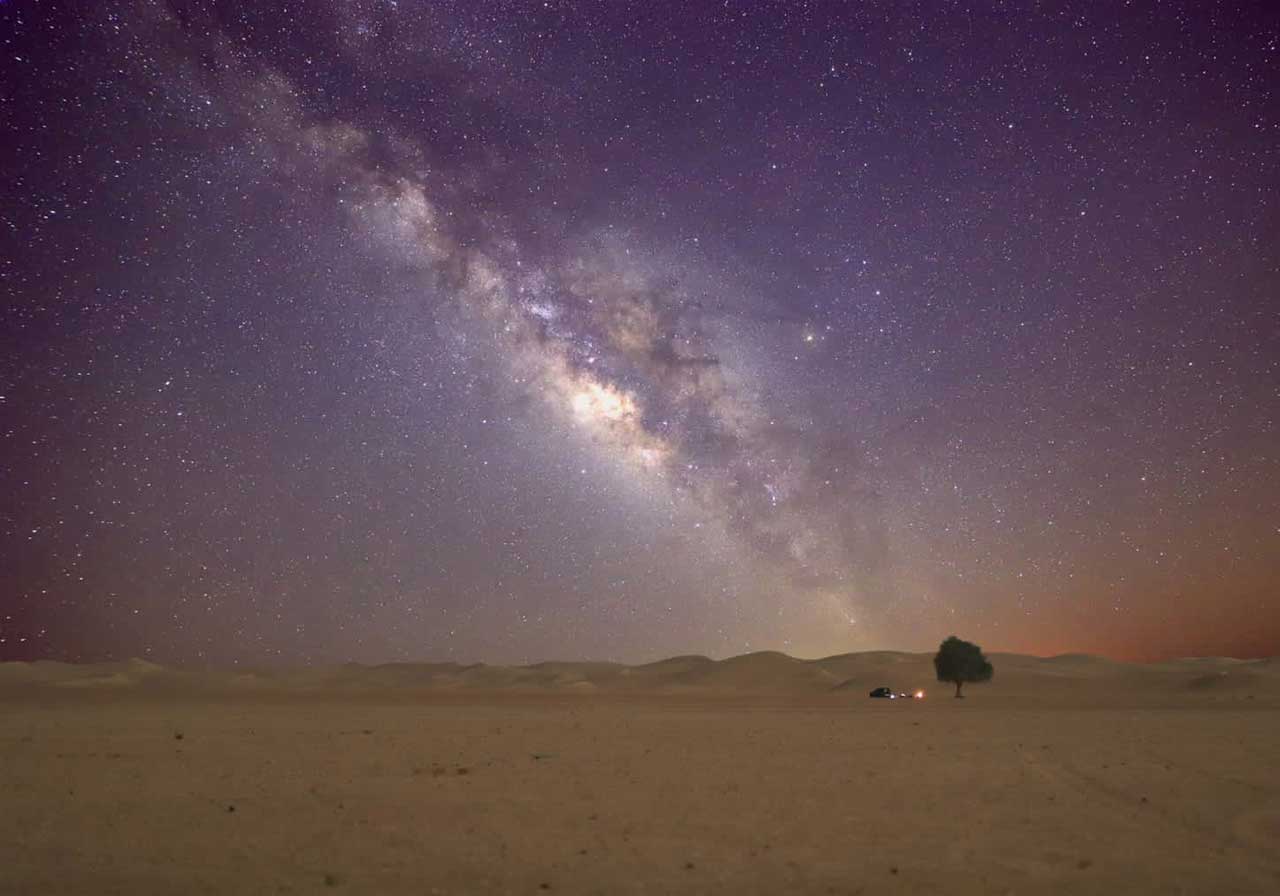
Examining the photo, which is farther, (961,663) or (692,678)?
(692,678)

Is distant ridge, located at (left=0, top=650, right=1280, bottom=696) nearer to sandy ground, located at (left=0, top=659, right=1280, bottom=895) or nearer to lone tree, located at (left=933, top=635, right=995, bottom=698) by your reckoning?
lone tree, located at (left=933, top=635, right=995, bottom=698)

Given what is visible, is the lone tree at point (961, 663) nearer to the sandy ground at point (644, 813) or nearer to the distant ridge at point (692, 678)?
the distant ridge at point (692, 678)

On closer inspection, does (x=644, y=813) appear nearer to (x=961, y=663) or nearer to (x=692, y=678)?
(x=961, y=663)

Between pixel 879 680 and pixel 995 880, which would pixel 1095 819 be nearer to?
pixel 995 880

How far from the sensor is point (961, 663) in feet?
241

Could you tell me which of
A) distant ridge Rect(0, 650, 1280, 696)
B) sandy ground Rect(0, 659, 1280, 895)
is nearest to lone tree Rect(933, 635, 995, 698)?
distant ridge Rect(0, 650, 1280, 696)

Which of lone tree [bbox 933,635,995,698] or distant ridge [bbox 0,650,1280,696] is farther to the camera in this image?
distant ridge [bbox 0,650,1280,696]

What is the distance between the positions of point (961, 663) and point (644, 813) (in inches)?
2565

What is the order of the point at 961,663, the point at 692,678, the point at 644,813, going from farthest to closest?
the point at 692,678
the point at 961,663
the point at 644,813

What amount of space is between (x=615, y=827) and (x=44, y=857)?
763 centimetres

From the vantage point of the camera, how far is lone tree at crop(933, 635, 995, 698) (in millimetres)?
73000

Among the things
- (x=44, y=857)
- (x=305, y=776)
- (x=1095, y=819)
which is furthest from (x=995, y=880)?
(x=305, y=776)

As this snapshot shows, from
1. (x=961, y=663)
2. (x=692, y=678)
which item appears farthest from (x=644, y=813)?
(x=692, y=678)

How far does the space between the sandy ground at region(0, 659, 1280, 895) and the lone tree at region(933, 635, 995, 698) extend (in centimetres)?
4608
